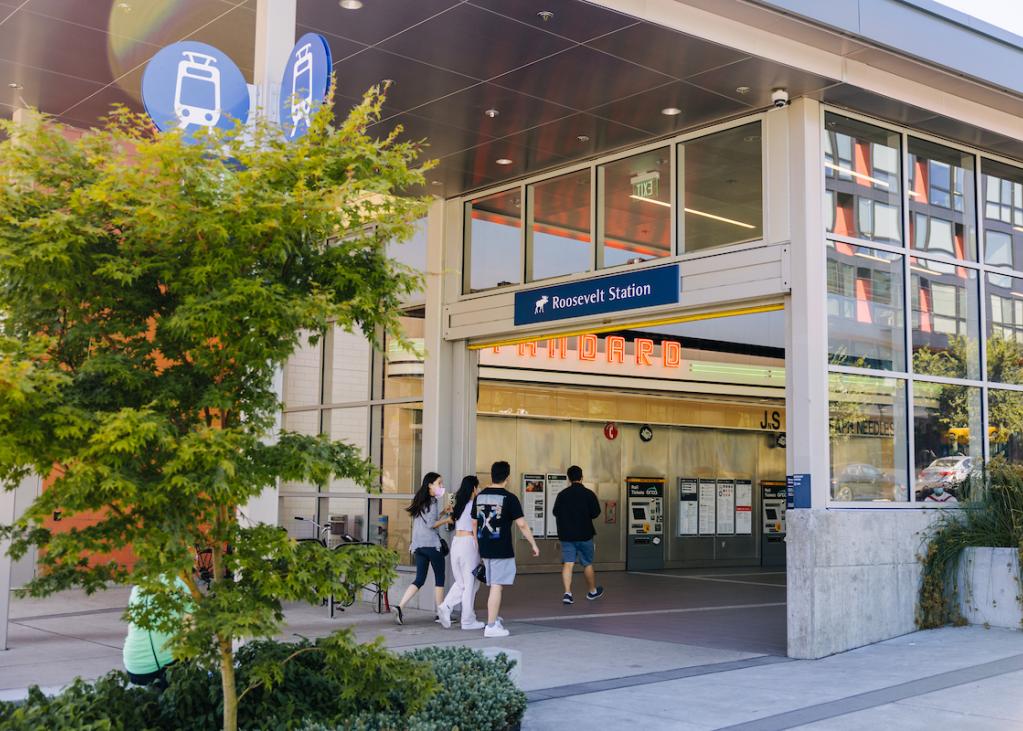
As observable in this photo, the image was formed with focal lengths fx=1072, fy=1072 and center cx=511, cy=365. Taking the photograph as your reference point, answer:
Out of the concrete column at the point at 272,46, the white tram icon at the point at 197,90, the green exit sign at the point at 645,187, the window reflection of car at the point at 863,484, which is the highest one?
the green exit sign at the point at 645,187

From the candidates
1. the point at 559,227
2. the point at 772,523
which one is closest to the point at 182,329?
the point at 559,227

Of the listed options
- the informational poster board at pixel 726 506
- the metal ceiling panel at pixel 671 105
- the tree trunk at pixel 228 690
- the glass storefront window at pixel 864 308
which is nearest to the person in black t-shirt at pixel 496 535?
the glass storefront window at pixel 864 308

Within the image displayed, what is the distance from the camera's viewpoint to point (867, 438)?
10250 millimetres

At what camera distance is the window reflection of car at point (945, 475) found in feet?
35.4

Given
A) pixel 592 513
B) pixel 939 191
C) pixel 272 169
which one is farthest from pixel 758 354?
pixel 272 169

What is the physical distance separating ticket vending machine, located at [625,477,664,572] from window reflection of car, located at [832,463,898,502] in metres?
9.30

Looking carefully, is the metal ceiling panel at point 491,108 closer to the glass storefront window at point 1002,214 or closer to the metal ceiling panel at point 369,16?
the metal ceiling panel at point 369,16

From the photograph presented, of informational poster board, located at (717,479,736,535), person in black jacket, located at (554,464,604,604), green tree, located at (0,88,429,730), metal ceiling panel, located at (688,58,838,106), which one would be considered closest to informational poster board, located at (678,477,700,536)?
informational poster board, located at (717,479,736,535)

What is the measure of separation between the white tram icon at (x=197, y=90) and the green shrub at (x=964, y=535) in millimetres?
7874

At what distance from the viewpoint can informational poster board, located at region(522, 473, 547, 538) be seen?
18609mm

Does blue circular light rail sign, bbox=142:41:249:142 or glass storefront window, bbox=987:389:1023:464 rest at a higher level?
blue circular light rail sign, bbox=142:41:249:142

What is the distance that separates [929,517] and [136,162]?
8679mm

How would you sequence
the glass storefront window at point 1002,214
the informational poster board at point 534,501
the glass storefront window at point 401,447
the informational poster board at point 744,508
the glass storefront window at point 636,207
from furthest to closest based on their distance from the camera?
the informational poster board at point 744,508 → the informational poster board at point 534,501 → the glass storefront window at point 401,447 → the glass storefront window at point 1002,214 → the glass storefront window at point 636,207

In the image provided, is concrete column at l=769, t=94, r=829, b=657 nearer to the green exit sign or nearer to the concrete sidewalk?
the concrete sidewalk
